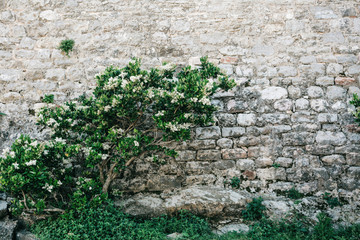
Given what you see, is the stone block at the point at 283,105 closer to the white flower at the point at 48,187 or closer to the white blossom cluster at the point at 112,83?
the white blossom cluster at the point at 112,83

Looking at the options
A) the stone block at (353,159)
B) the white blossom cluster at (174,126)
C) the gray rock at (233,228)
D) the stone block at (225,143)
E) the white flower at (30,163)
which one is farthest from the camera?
the stone block at (225,143)

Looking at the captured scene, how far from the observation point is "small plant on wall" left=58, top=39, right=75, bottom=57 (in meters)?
4.40

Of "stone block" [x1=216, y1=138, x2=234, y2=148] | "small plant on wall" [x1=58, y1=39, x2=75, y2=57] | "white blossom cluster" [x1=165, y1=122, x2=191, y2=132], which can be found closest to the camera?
"white blossom cluster" [x1=165, y1=122, x2=191, y2=132]

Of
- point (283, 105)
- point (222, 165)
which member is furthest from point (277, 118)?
point (222, 165)

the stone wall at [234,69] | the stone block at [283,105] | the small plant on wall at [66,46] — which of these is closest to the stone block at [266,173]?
the stone wall at [234,69]

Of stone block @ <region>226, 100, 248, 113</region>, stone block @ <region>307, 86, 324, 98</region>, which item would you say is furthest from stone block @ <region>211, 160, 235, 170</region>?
stone block @ <region>307, 86, 324, 98</region>

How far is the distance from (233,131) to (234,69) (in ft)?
3.53

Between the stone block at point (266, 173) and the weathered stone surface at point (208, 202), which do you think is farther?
the stone block at point (266, 173)

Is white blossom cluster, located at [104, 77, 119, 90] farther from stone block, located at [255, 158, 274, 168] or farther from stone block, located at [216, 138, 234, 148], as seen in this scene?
stone block, located at [255, 158, 274, 168]

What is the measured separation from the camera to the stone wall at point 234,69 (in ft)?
13.4

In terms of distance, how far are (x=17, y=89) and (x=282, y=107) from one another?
4.42m

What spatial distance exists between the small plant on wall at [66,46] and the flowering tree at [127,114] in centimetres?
109

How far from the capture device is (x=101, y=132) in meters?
3.63

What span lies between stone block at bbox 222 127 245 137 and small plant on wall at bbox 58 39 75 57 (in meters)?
2.96
